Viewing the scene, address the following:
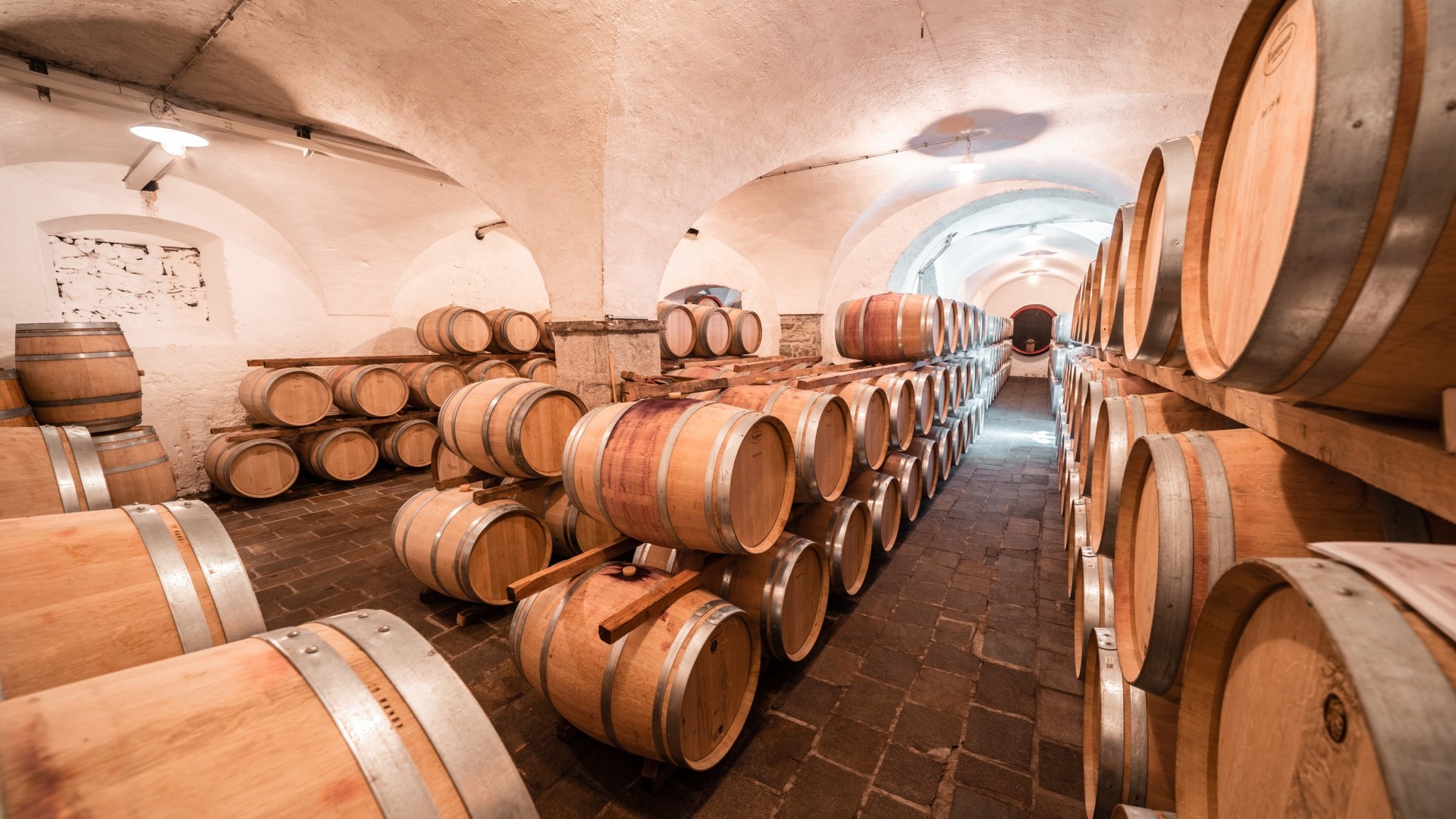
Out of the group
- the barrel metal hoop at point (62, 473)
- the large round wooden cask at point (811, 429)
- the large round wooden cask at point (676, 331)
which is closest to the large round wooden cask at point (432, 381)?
the large round wooden cask at point (676, 331)

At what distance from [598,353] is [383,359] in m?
5.32

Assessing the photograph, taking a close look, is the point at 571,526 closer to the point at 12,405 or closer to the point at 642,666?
the point at 642,666

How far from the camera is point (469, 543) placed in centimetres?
327

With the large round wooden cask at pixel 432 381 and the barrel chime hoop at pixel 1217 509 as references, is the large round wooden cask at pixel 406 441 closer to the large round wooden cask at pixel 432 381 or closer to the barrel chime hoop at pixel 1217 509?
the large round wooden cask at pixel 432 381

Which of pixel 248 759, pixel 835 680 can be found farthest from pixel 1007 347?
pixel 248 759

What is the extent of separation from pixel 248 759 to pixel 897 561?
14.1 ft

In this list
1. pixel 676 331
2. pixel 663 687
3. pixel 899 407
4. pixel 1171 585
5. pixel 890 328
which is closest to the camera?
pixel 1171 585

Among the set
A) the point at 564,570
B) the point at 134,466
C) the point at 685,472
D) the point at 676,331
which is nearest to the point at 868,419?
the point at 685,472

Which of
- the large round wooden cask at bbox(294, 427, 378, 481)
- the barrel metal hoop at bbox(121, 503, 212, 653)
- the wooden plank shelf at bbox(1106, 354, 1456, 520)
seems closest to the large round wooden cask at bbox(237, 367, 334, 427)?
the large round wooden cask at bbox(294, 427, 378, 481)

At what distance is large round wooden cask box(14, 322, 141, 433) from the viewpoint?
411 centimetres

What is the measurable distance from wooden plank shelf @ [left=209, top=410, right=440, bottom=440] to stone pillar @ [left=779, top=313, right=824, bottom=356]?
6297 millimetres

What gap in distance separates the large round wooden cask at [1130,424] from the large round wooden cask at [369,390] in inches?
327

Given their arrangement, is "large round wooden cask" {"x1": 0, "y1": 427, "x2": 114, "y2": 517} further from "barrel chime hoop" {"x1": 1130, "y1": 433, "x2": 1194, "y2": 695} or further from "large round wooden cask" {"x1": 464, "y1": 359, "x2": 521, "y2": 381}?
"large round wooden cask" {"x1": 464, "y1": 359, "x2": 521, "y2": 381}

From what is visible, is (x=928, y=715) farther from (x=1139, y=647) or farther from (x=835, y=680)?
(x=1139, y=647)
